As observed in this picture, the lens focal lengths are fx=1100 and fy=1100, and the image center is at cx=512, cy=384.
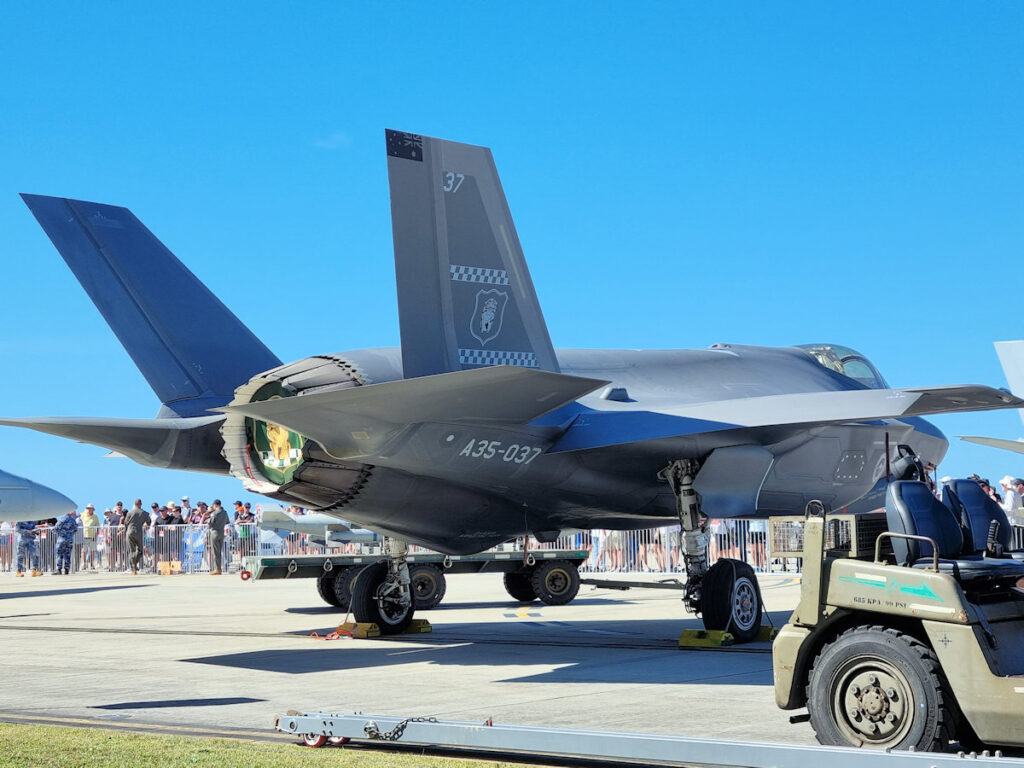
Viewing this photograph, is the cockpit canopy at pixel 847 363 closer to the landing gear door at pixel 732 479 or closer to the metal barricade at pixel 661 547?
the landing gear door at pixel 732 479

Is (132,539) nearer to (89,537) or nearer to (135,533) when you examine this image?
(135,533)

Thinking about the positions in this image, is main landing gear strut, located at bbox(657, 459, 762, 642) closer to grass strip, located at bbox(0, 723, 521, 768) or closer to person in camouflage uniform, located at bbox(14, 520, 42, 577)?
grass strip, located at bbox(0, 723, 521, 768)

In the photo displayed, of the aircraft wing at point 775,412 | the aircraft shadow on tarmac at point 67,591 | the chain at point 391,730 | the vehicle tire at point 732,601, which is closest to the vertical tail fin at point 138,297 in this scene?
the aircraft wing at point 775,412

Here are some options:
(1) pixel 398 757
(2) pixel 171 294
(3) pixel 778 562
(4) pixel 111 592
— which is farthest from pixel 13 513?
(1) pixel 398 757

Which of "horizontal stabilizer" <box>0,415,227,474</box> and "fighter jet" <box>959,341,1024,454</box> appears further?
"fighter jet" <box>959,341,1024,454</box>

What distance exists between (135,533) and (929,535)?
99.4ft

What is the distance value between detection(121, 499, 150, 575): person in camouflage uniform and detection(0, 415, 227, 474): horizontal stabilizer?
21.7m

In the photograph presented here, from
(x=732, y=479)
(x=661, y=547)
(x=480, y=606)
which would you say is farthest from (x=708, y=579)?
(x=661, y=547)

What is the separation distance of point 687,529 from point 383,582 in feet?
12.5

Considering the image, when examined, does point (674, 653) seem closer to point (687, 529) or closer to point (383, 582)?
point (687, 529)

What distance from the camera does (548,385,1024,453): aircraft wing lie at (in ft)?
32.0

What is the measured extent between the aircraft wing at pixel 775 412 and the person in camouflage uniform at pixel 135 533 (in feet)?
79.7

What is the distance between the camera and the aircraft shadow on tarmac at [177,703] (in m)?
8.09

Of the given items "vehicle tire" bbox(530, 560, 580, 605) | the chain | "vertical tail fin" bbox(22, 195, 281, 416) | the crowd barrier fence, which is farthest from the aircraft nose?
the chain
